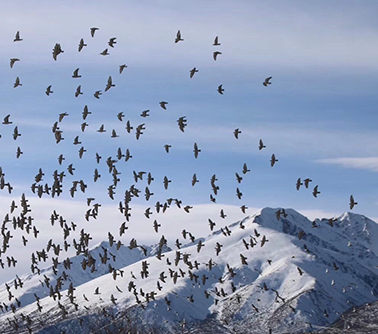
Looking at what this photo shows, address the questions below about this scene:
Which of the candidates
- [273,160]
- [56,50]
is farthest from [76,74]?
[273,160]

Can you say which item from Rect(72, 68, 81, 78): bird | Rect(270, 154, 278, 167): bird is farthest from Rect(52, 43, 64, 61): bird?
Rect(270, 154, 278, 167): bird

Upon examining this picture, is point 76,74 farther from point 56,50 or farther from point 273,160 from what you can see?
point 273,160

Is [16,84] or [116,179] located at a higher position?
[16,84]

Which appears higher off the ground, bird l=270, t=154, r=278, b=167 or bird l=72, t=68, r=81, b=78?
bird l=72, t=68, r=81, b=78

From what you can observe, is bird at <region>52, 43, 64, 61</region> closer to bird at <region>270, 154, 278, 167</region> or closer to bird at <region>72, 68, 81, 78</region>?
bird at <region>72, 68, 81, 78</region>

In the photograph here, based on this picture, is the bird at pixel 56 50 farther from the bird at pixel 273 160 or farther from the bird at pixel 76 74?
the bird at pixel 273 160

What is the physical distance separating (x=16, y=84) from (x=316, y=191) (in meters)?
34.6

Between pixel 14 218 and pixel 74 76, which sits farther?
pixel 14 218

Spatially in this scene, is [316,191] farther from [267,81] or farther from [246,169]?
[267,81]

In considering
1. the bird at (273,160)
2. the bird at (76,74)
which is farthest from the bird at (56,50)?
the bird at (273,160)

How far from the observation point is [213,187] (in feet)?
255

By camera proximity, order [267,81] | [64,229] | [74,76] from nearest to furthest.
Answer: [74,76]
[267,81]
[64,229]

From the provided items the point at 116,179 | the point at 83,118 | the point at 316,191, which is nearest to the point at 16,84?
the point at 83,118

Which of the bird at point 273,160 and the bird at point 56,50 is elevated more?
the bird at point 56,50
